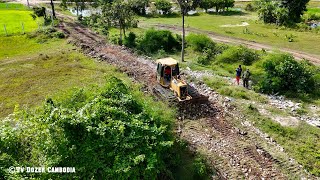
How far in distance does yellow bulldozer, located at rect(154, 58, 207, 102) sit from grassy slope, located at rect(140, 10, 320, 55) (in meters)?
18.8

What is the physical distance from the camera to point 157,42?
33750mm

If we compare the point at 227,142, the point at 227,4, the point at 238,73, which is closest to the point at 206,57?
the point at 238,73

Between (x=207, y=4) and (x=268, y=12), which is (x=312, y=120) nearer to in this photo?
(x=268, y=12)

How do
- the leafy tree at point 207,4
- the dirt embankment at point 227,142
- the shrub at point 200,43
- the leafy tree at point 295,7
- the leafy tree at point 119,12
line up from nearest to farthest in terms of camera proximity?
the dirt embankment at point 227,142, the shrub at point 200,43, the leafy tree at point 119,12, the leafy tree at point 295,7, the leafy tree at point 207,4

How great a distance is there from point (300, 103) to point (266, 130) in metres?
4.99

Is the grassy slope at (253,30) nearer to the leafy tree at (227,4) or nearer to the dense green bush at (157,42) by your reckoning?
the leafy tree at (227,4)

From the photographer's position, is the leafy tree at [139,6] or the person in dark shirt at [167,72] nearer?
the person in dark shirt at [167,72]

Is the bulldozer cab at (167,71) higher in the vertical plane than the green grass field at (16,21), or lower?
lower

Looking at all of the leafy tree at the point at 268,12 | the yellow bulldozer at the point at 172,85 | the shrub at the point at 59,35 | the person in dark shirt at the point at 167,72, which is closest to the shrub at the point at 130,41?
the shrub at the point at 59,35

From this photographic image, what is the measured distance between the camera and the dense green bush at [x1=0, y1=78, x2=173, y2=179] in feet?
36.5

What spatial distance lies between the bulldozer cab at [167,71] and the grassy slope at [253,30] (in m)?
18.8

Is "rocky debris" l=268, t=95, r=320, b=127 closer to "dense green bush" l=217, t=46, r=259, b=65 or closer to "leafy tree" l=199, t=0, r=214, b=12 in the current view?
"dense green bush" l=217, t=46, r=259, b=65

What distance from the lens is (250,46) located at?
35000 millimetres

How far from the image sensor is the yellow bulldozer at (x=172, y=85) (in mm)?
19594
